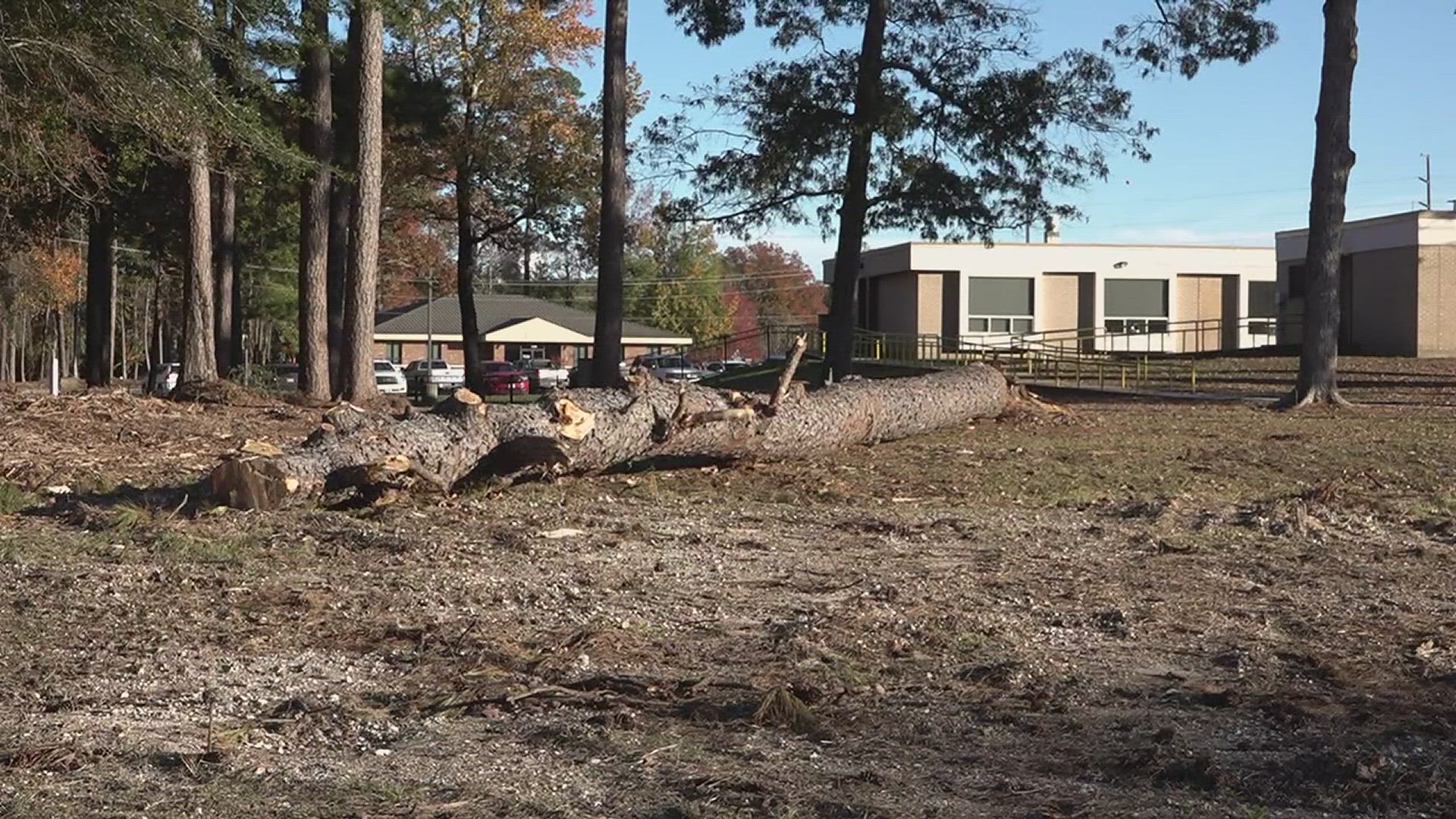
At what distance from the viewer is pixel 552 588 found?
843cm

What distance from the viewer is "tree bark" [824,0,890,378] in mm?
27375

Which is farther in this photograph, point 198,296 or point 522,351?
point 522,351

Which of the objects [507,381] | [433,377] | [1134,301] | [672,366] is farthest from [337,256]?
[1134,301]

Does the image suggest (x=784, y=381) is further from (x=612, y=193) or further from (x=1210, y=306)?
(x=1210, y=306)

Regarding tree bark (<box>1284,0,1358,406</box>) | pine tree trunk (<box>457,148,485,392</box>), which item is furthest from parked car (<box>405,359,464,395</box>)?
tree bark (<box>1284,0,1358,406</box>)

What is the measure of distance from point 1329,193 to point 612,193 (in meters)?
10.7

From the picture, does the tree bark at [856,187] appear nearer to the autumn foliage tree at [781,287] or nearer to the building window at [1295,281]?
the building window at [1295,281]

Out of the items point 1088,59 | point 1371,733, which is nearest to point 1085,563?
point 1371,733

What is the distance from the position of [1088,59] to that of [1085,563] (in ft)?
64.3

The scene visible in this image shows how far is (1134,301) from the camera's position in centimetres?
5231

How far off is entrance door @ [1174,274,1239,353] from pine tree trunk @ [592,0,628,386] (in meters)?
30.6

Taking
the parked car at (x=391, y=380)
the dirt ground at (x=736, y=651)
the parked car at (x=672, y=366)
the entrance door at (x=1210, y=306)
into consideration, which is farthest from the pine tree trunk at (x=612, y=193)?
the parked car at (x=672, y=366)

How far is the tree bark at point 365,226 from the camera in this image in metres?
23.0

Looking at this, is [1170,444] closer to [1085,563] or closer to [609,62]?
[1085,563]
